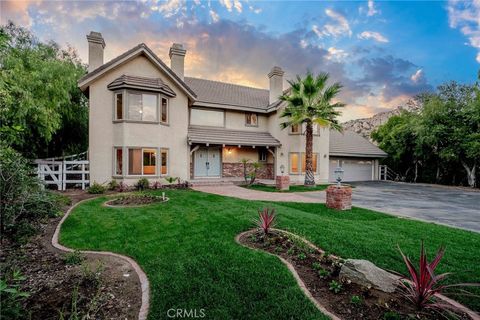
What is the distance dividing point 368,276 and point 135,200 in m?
8.74

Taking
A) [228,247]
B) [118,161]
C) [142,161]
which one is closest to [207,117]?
[142,161]

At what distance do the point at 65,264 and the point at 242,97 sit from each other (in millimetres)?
17402

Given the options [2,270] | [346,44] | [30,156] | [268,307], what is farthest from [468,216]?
[30,156]

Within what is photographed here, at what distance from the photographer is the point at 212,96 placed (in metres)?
18.0

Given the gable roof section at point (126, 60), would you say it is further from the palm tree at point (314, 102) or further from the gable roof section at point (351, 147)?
the gable roof section at point (351, 147)

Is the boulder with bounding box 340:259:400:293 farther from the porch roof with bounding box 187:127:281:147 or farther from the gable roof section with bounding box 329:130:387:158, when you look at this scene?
the gable roof section with bounding box 329:130:387:158

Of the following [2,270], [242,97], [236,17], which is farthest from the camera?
[242,97]

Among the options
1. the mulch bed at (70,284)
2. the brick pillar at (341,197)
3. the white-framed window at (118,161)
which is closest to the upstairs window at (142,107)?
the white-framed window at (118,161)

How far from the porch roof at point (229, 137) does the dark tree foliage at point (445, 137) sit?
13.2 meters

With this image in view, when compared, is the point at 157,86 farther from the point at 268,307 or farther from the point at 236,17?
the point at 268,307

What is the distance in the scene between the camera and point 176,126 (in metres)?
14.8

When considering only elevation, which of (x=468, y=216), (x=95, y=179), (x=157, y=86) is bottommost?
(x=468, y=216)

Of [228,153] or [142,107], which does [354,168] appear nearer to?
[228,153]

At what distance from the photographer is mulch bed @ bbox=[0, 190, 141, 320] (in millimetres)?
3004
